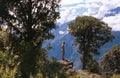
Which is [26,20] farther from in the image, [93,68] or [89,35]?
[89,35]

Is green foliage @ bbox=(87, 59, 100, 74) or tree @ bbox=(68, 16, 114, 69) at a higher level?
tree @ bbox=(68, 16, 114, 69)

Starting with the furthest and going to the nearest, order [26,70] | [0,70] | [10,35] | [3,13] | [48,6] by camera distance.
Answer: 1. [48,6]
2. [3,13]
3. [10,35]
4. [26,70]
5. [0,70]

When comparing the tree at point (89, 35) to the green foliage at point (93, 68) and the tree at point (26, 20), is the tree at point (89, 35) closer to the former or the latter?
the green foliage at point (93, 68)

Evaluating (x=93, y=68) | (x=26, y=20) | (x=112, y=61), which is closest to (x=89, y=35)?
(x=112, y=61)

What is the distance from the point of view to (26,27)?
48969mm

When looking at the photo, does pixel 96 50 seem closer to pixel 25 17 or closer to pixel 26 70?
pixel 25 17

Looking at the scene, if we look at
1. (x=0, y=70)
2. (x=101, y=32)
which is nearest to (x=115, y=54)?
(x=101, y=32)

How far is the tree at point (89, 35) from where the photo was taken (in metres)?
107

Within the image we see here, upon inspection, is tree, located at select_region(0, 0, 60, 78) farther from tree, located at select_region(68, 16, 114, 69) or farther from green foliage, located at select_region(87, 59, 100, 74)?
tree, located at select_region(68, 16, 114, 69)

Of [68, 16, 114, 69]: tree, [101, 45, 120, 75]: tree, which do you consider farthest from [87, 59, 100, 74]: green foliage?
[101, 45, 120, 75]: tree

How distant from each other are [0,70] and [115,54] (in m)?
117

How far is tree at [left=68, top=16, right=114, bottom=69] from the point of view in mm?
107438

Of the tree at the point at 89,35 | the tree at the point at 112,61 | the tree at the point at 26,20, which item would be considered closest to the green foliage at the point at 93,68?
the tree at the point at 26,20

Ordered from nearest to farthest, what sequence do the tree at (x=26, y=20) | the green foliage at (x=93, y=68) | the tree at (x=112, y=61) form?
the tree at (x=26, y=20) < the green foliage at (x=93, y=68) < the tree at (x=112, y=61)
